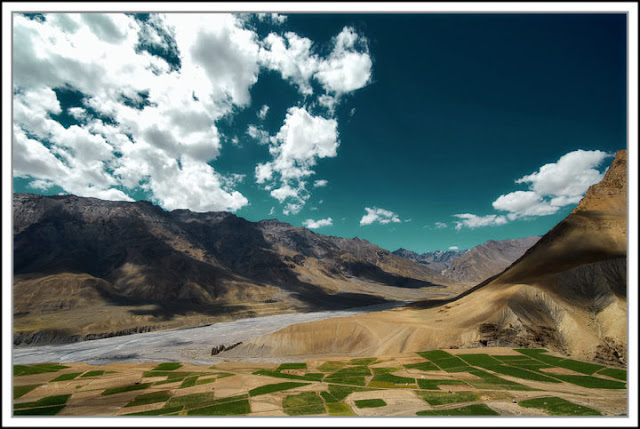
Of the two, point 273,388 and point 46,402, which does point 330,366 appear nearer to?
point 273,388

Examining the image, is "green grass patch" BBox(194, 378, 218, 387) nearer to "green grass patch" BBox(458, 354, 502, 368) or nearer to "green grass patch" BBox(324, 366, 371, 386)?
"green grass patch" BBox(324, 366, 371, 386)

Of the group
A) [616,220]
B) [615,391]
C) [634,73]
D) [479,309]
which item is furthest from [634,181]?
[616,220]

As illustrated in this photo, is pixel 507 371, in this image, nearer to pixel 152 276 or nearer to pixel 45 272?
pixel 152 276

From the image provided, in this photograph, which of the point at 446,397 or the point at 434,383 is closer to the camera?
the point at 446,397

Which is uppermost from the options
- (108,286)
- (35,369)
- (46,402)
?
(108,286)

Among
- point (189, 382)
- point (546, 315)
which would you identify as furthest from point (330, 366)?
point (546, 315)

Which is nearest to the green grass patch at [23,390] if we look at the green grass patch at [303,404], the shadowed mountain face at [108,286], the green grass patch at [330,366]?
the green grass patch at [303,404]
